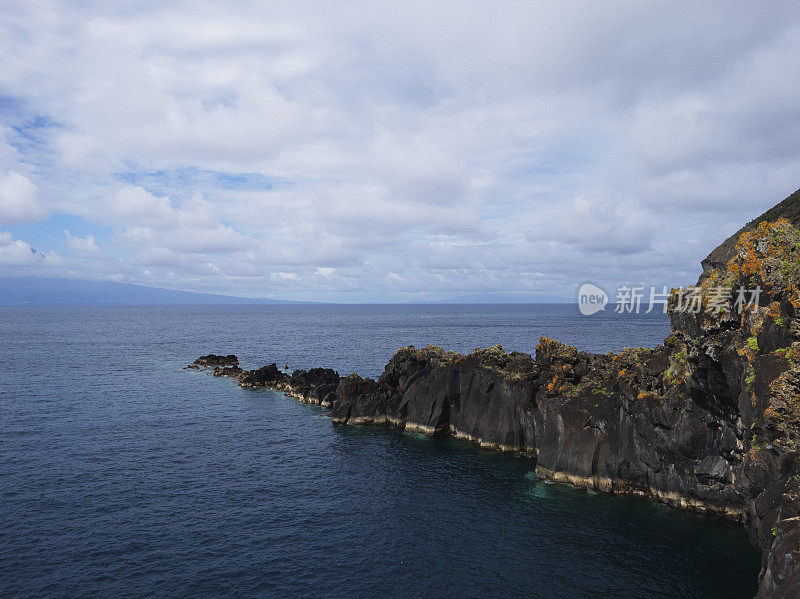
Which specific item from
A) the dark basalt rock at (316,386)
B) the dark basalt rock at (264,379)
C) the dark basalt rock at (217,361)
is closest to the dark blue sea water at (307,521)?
the dark basalt rock at (316,386)

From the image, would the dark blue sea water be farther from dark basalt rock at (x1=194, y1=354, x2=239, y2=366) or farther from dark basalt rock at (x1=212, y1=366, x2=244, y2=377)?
dark basalt rock at (x1=194, y1=354, x2=239, y2=366)

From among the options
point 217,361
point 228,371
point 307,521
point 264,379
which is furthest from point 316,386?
point 217,361

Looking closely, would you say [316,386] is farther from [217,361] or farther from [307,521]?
[217,361]

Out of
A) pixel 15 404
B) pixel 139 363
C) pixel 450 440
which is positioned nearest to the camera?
pixel 450 440

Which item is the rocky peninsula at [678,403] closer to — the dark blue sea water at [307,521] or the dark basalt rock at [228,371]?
the dark blue sea water at [307,521]

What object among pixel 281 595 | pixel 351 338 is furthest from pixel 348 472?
pixel 351 338

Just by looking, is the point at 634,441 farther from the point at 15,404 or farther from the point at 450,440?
the point at 15,404
